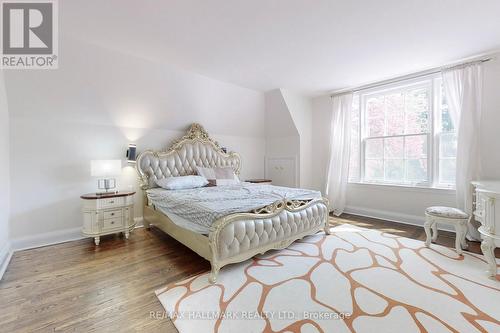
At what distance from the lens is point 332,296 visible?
5.95 feet

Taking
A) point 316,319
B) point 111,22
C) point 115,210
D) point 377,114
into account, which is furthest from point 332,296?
point 377,114

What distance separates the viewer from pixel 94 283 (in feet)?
6.67

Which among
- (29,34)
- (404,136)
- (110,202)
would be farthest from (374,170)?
(29,34)

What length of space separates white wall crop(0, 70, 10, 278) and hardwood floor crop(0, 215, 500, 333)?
18 centimetres

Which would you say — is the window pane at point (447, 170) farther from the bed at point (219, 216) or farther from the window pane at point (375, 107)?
the bed at point (219, 216)

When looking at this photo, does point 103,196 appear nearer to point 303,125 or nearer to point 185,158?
point 185,158

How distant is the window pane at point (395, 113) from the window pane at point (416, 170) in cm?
60

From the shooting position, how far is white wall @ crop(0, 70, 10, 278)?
2.36 metres

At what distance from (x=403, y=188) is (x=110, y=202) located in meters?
4.88

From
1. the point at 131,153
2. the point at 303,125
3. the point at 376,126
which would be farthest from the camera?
the point at 303,125

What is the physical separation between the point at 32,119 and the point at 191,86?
7.22 ft

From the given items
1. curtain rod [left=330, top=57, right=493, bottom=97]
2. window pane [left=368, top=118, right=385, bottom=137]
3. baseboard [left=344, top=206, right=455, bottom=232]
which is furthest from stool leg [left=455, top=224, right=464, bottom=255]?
curtain rod [left=330, top=57, right=493, bottom=97]

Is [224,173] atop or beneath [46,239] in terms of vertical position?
atop

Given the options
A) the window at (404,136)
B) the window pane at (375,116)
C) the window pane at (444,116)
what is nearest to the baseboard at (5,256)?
the window at (404,136)
